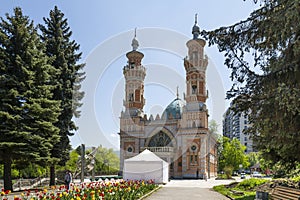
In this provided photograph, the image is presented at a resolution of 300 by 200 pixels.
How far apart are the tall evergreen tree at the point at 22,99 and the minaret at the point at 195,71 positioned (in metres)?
28.0

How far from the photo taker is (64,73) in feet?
75.8

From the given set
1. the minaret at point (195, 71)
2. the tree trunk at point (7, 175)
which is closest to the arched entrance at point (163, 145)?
the minaret at point (195, 71)

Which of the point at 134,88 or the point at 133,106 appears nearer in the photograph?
the point at 133,106

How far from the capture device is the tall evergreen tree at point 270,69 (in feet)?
18.4

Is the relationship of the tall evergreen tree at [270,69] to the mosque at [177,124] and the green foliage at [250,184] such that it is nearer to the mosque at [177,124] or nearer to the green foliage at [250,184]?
Answer: the green foliage at [250,184]

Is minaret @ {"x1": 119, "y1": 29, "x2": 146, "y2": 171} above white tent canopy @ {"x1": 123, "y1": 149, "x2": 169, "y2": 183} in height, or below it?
above

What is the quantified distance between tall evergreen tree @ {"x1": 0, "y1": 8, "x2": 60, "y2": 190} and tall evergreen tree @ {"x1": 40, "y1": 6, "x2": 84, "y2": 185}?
12.1ft

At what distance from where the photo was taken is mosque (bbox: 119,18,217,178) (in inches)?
1603

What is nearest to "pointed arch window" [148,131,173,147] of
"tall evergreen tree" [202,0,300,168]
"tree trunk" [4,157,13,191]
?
"tree trunk" [4,157,13,191]

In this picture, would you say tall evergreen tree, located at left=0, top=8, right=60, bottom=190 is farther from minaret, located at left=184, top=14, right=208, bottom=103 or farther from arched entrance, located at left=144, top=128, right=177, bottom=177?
minaret, located at left=184, top=14, right=208, bottom=103

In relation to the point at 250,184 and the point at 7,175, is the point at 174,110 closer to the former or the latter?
the point at 250,184

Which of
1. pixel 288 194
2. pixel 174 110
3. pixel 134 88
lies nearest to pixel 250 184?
pixel 288 194

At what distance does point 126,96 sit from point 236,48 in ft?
136

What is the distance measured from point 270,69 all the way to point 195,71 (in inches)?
1485
